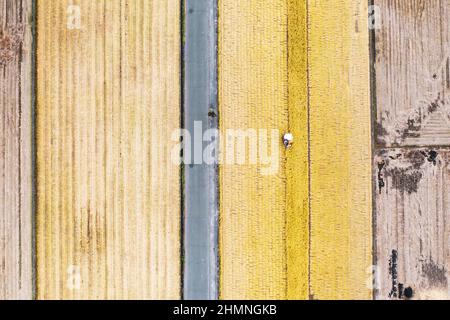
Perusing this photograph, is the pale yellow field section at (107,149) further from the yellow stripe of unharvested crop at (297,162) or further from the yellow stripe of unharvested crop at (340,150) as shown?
the yellow stripe of unharvested crop at (340,150)

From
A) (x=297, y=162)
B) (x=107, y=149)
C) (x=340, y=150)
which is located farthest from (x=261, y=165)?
(x=107, y=149)

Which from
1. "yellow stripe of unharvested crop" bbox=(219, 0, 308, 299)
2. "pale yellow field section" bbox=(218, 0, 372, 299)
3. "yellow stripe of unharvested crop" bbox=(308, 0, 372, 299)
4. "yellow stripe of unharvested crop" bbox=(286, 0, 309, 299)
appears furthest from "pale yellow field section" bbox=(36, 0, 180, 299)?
"yellow stripe of unharvested crop" bbox=(308, 0, 372, 299)

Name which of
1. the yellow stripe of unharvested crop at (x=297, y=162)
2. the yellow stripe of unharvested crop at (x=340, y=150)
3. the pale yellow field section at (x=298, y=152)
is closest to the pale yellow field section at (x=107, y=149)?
the pale yellow field section at (x=298, y=152)

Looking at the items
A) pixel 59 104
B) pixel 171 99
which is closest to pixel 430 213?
pixel 171 99

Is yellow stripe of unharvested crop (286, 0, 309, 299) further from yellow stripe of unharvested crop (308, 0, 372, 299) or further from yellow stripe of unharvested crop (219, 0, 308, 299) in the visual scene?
yellow stripe of unharvested crop (308, 0, 372, 299)
